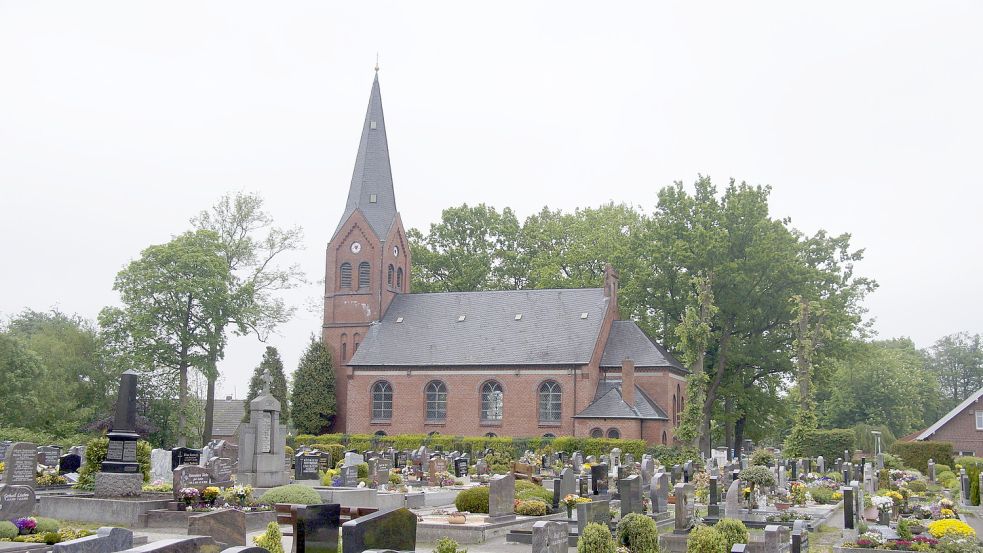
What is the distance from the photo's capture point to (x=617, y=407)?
4838cm

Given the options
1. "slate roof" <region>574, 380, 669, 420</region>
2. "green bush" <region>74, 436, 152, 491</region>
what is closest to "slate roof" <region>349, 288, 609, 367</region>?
"slate roof" <region>574, 380, 669, 420</region>

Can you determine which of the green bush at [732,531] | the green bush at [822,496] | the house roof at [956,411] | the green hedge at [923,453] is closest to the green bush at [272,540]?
the green bush at [732,531]

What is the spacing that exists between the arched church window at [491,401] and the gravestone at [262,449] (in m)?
25.0

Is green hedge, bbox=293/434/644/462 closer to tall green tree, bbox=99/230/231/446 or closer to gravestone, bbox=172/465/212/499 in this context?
tall green tree, bbox=99/230/231/446

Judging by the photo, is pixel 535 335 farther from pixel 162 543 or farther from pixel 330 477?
pixel 162 543

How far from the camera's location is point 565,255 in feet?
202

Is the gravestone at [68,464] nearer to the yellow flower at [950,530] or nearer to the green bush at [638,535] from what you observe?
the green bush at [638,535]

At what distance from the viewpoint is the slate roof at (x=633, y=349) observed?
5009cm

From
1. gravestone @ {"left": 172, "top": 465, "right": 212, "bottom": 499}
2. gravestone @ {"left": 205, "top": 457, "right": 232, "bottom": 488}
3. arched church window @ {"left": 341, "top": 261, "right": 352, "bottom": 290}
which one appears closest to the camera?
gravestone @ {"left": 172, "top": 465, "right": 212, "bottom": 499}

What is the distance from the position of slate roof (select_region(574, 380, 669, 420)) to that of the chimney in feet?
0.74

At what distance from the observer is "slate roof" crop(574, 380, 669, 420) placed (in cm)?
4778

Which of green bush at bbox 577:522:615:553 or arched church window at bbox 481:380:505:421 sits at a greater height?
arched church window at bbox 481:380:505:421

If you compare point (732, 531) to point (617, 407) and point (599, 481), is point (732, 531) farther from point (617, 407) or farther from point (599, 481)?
point (617, 407)

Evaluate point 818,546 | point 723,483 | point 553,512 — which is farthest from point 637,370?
point 818,546
